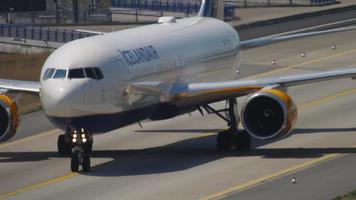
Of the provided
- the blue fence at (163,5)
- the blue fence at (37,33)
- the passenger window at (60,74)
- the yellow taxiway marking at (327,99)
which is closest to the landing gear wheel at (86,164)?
the passenger window at (60,74)

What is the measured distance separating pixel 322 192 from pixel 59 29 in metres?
52.8

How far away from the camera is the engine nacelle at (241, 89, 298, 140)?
37.4 m

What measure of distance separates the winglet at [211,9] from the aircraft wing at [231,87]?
30.1 ft

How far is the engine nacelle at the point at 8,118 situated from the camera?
3916 cm

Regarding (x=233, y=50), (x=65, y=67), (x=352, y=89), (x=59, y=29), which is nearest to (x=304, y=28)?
(x=59, y=29)

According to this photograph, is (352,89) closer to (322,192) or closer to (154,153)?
(154,153)

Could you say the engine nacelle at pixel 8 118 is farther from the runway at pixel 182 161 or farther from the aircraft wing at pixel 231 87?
the aircraft wing at pixel 231 87

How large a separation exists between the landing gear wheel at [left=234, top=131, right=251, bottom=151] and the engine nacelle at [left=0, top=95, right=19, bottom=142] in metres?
6.71

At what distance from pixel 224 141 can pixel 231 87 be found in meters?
1.73

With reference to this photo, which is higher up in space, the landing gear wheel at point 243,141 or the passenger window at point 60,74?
the passenger window at point 60,74

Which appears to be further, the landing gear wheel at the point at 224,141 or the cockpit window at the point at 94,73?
the landing gear wheel at the point at 224,141

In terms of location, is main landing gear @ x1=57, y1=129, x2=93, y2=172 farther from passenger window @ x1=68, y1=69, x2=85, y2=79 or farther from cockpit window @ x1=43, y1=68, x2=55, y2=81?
cockpit window @ x1=43, y1=68, x2=55, y2=81

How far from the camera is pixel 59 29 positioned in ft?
272

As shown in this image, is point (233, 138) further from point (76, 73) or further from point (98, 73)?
point (76, 73)
